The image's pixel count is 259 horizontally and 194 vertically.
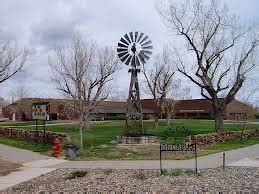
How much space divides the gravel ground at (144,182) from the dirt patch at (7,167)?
1.68 meters

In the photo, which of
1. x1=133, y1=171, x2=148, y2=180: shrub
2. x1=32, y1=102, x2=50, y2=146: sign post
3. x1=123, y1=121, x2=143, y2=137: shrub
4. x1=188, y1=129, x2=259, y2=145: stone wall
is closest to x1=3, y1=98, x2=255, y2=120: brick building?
x1=188, y1=129, x2=259, y2=145: stone wall

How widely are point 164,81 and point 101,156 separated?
28570 mm

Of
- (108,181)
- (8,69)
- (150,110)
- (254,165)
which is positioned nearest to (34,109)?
(108,181)

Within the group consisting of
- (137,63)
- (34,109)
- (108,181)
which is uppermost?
(137,63)

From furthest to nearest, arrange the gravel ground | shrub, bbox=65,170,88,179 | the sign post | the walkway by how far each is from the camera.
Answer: the sign post
the walkway
shrub, bbox=65,170,88,179
the gravel ground

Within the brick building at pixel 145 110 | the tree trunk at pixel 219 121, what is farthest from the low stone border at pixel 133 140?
the brick building at pixel 145 110

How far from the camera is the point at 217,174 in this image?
37.4 feet

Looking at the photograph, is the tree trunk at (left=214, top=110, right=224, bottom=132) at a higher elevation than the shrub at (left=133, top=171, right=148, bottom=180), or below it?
higher

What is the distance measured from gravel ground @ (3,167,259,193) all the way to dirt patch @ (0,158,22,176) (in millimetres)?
1680

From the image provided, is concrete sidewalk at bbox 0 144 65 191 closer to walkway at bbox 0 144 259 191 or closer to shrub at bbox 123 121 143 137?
walkway at bbox 0 144 259 191

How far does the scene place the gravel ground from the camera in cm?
951

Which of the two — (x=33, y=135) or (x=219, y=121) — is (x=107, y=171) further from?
(x=219, y=121)

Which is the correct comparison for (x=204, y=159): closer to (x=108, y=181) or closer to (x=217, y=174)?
(x=217, y=174)

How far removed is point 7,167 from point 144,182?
595 centimetres
